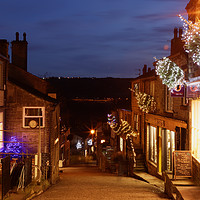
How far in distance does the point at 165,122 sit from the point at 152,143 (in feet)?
13.8

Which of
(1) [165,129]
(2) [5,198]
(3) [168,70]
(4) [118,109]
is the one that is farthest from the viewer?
(4) [118,109]

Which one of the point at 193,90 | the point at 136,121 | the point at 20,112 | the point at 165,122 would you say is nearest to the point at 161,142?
the point at 165,122

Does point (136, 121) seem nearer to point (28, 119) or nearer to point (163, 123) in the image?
point (163, 123)

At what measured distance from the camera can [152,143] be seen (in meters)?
21.0

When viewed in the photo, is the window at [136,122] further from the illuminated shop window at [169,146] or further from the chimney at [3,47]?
the chimney at [3,47]

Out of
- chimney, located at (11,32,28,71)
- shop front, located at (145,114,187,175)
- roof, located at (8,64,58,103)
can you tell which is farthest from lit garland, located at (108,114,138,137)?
chimney, located at (11,32,28,71)

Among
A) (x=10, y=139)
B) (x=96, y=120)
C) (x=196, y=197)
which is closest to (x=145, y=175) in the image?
(x=10, y=139)

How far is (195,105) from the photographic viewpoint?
11586mm

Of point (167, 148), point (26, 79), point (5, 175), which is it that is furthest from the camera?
point (26, 79)

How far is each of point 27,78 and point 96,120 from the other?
26.7 metres

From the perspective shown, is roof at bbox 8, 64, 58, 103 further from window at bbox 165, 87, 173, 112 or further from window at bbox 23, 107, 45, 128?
window at bbox 165, 87, 173, 112

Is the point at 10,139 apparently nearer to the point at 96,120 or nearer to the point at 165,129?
the point at 165,129

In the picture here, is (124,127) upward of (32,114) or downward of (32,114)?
downward

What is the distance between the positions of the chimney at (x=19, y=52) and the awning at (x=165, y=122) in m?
10.4
